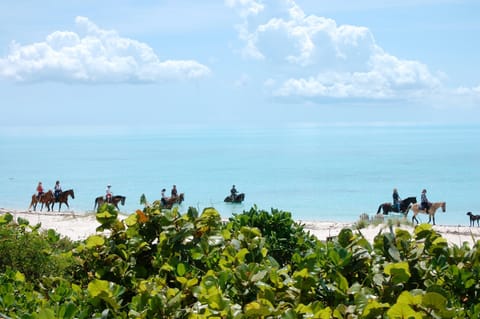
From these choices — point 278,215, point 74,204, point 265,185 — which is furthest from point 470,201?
point 278,215

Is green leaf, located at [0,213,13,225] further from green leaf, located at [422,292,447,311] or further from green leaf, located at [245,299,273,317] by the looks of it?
green leaf, located at [422,292,447,311]

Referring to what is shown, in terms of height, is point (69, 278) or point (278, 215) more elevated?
point (278, 215)

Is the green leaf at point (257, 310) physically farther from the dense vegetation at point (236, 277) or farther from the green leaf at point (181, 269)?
the green leaf at point (181, 269)

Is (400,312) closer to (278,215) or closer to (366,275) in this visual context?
(366,275)

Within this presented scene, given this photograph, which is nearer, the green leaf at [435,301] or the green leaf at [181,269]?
the green leaf at [435,301]

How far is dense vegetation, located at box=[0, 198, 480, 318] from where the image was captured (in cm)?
278

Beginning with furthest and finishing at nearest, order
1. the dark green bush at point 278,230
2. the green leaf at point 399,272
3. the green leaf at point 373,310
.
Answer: the dark green bush at point 278,230 < the green leaf at point 399,272 < the green leaf at point 373,310

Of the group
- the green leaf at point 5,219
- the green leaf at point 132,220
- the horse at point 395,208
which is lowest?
the horse at point 395,208

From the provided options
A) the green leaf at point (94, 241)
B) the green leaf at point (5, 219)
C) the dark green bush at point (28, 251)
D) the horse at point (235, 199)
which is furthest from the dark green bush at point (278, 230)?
the horse at point (235, 199)

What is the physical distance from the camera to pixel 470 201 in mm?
55094

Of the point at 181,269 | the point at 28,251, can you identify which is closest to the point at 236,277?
the point at 181,269

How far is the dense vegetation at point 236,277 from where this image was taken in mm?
2779

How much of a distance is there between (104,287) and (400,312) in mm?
1432

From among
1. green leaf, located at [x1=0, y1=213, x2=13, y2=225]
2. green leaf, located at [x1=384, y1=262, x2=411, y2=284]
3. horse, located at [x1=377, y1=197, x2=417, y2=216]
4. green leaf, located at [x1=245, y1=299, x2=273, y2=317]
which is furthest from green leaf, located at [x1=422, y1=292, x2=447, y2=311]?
horse, located at [x1=377, y1=197, x2=417, y2=216]
